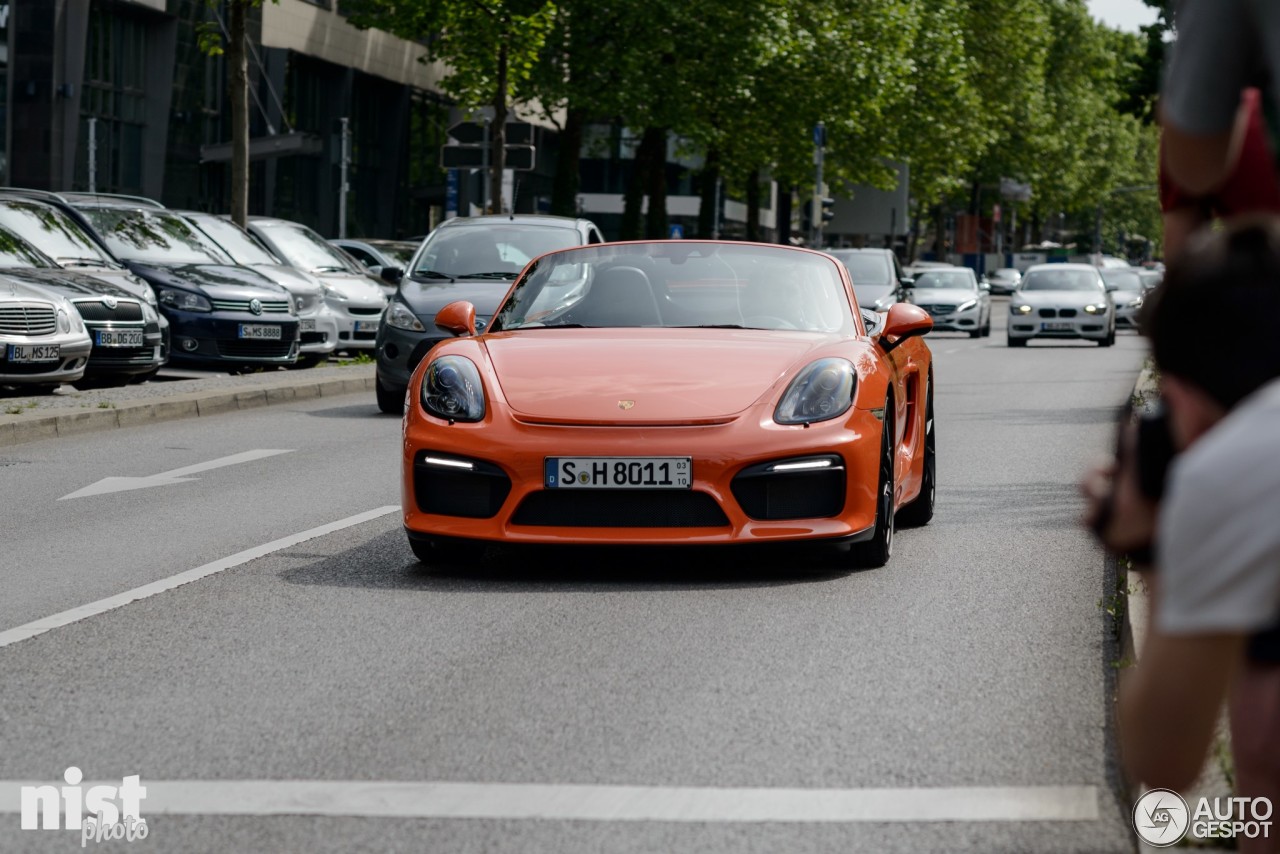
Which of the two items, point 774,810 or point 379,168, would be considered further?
point 379,168

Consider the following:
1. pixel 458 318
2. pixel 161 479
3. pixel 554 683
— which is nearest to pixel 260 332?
pixel 161 479

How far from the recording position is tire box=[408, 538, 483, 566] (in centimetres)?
812

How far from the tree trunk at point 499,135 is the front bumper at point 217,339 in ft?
30.1

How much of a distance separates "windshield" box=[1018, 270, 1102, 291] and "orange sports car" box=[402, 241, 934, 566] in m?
29.1

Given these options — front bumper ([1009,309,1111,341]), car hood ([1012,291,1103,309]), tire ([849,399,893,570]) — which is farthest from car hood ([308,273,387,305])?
tire ([849,399,893,570])

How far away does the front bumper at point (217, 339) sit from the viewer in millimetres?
20656

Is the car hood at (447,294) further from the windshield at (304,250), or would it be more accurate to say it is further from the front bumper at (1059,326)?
the front bumper at (1059,326)

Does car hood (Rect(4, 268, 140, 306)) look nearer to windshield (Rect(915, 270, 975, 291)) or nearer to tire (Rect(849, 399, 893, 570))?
tire (Rect(849, 399, 893, 570))

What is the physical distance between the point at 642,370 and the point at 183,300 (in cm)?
1328

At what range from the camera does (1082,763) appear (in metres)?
4.87

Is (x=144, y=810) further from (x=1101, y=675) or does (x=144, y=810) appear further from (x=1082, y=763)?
(x=1101, y=675)

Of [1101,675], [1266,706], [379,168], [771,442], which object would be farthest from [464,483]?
[379,168]

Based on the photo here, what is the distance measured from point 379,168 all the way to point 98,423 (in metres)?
44.5

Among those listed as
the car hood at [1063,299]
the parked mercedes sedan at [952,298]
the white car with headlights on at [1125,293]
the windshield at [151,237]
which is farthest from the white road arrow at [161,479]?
the white car with headlights on at [1125,293]
